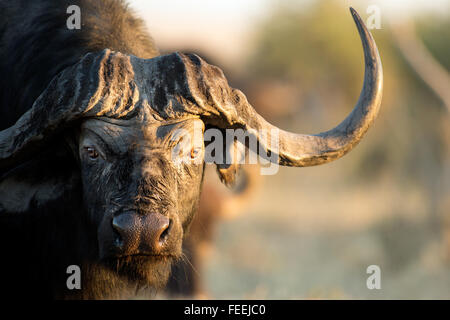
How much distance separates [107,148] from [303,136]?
1306 millimetres

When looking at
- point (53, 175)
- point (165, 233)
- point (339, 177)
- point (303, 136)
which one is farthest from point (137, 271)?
point (339, 177)

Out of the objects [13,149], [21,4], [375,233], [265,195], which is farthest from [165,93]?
[265,195]

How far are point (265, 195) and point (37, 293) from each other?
11.4 metres

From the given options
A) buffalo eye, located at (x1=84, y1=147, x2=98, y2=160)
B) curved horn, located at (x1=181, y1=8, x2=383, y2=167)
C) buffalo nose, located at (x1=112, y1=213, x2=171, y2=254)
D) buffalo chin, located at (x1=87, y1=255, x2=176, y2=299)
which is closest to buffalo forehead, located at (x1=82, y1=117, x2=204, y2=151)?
buffalo eye, located at (x1=84, y1=147, x2=98, y2=160)

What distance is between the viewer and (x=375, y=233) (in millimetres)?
12516

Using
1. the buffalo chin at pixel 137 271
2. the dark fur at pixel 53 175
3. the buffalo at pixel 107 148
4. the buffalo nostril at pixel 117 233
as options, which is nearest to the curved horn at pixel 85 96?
the buffalo at pixel 107 148

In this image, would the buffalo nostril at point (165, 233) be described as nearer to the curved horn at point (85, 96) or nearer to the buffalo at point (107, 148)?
the buffalo at point (107, 148)

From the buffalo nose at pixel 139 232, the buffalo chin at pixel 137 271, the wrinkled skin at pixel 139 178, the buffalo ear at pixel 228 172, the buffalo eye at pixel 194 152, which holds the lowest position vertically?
the buffalo chin at pixel 137 271

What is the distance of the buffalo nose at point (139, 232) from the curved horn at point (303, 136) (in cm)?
78

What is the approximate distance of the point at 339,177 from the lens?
54.5ft

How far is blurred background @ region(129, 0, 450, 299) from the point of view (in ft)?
30.3

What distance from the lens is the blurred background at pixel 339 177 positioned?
925 centimetres

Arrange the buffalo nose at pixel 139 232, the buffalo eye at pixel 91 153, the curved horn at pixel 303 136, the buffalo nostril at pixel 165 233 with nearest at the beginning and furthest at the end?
1. the buffalo nose at pixel 139 232
2. the buffalo nostril at pixel 165 233
3. the buffalo eye at pixel 91 153
4. the curved horn at pixel 303 136

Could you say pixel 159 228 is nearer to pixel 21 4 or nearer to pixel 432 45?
pixel 21 4
